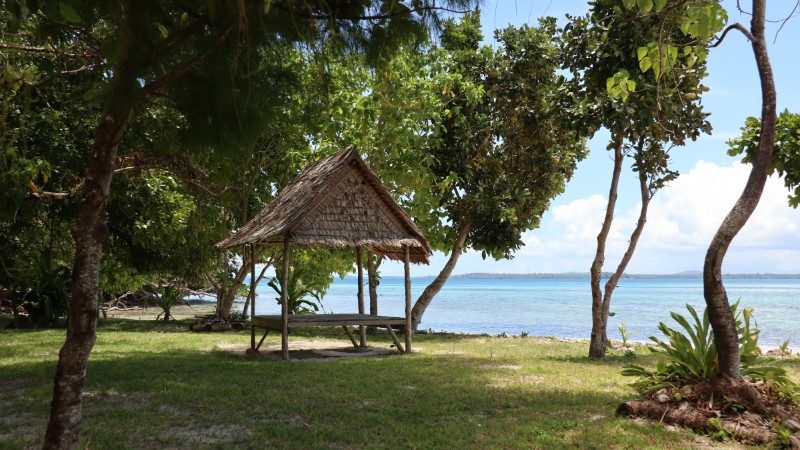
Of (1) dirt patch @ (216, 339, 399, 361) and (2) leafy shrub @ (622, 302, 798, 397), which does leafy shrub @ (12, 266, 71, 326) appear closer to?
(1) dirt patch @ (216, 339, 399, 361)

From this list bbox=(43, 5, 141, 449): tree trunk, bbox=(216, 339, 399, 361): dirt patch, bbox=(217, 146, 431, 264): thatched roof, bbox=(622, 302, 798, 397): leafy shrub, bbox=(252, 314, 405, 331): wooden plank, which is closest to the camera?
bbox=(43, 5, 141, 449): tree trunk

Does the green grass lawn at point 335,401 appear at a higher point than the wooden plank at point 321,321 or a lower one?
lower

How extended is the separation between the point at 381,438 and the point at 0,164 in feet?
21.9

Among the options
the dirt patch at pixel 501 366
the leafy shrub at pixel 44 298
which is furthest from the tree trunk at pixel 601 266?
the leafy shrub at pixel 44 298

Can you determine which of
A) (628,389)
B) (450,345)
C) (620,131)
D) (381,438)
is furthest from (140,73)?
(450,345)

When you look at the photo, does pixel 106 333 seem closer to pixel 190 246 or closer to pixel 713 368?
pixel 190 246

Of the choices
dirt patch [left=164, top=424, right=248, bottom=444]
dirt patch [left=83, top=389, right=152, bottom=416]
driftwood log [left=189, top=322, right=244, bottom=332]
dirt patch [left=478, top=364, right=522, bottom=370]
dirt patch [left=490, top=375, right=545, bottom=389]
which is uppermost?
driftwood log [left=189, top=322, right=244, bottom=332]

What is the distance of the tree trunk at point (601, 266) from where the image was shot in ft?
36.1

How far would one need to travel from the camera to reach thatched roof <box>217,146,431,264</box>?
1060 cm

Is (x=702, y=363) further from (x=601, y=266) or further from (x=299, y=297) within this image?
(x=299, y=297)

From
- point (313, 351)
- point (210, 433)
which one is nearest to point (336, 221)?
point (313, 351)

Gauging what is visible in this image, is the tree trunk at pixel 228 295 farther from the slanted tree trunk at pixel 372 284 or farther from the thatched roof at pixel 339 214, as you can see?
the thatched roof at pixel 339 214

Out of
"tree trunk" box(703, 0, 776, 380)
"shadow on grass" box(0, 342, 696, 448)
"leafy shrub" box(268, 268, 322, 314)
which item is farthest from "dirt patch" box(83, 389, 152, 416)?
"leafy shrub" box(268, 268, 322, 314)

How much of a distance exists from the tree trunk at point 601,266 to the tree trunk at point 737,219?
194 inches
